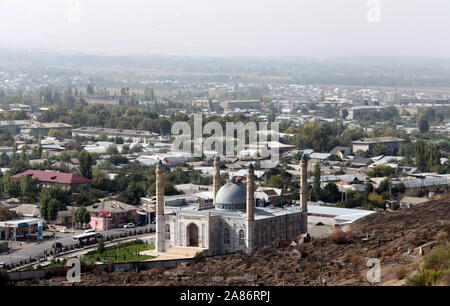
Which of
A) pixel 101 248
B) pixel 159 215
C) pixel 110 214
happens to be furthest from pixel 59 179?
pixel 101 248

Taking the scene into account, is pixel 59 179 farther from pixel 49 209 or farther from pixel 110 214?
pixel 110 214

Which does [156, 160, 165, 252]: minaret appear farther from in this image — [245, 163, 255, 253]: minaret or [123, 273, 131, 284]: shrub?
[123, 273, 131, 284]: shrub

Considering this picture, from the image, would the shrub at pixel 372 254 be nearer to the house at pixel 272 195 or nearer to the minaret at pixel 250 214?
the minaret at pixel 250 214

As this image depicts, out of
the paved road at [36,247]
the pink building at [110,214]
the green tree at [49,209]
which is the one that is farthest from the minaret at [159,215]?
the green tree at [49,209]

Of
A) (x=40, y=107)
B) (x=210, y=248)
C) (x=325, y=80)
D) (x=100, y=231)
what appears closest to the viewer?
(x=210, y=248)

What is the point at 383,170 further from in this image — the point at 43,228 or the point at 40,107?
the point at 40,107

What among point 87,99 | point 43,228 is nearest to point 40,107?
point 87,99

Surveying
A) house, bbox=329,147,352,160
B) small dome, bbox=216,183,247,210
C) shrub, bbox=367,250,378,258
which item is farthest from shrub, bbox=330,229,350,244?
house, bbox=329,147,352,160
